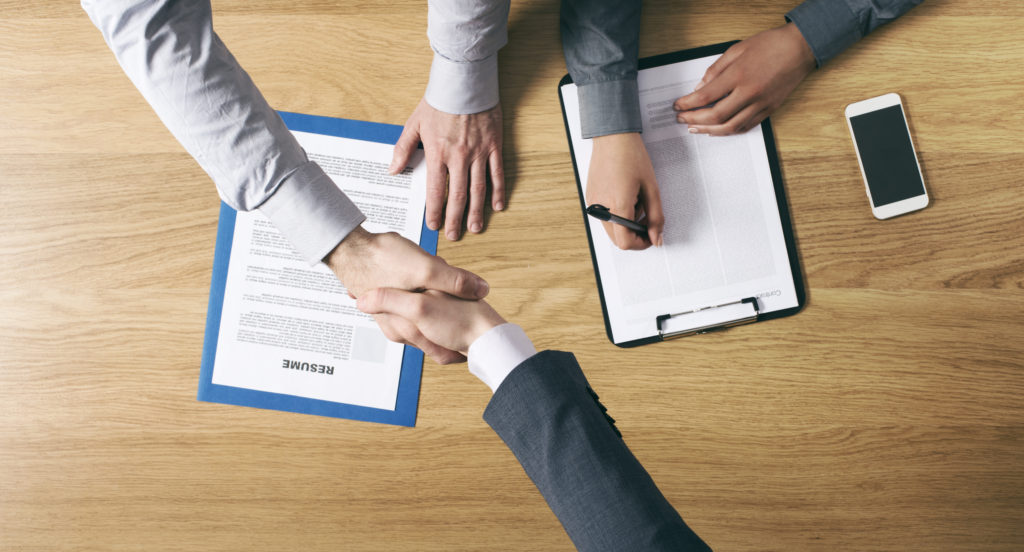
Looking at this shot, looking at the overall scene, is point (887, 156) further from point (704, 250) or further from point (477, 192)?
point (477, 192)

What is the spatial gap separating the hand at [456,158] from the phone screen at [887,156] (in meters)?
0.55

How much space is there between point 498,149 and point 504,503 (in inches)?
20.6

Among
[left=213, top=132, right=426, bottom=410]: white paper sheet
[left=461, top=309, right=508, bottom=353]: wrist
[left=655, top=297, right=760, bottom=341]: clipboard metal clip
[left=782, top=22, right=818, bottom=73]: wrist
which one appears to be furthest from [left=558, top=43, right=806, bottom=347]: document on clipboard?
[left=213, top=132, right=426, bottom=410]: white paper sheet

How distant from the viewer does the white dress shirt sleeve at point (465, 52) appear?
72 cm

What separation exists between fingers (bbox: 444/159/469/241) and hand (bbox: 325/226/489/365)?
4.2 inches

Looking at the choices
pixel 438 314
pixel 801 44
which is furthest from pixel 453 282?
pixel 801 44

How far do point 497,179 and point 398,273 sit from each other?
0.72ft

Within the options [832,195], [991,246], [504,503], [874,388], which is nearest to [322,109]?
[504,503]

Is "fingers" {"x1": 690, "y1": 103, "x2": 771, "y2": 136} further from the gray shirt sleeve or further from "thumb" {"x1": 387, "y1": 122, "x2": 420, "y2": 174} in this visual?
"thumb" {"x1": 387, "y1": 122, "x2": 420, "y2": 174}

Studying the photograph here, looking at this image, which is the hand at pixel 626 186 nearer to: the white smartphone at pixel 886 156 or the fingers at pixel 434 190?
the fingers at pixel 434 190

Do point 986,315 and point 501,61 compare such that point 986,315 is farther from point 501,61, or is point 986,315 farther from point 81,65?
point 81,65

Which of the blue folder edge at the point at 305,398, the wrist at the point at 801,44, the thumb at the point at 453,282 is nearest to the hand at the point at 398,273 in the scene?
the thumb at the point at 453,282

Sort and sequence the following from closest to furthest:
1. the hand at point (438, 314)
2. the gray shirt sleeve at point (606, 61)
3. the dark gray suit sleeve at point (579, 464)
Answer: the dark gray suit sleeve at point (579, 464) < the hand at point (438, 314) < the gray shirt sleeve at point (606, 61)

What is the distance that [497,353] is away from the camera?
0.64m
